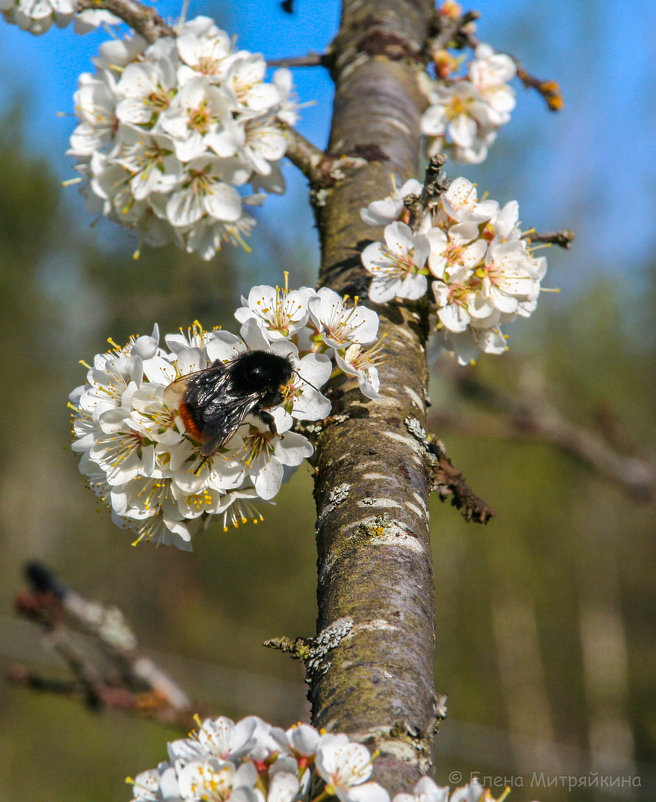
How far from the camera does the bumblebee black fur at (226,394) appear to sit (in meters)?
1.25

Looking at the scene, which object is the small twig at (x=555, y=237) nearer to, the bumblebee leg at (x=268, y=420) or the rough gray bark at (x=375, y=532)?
the rough gray bark at (x=375, y=532)

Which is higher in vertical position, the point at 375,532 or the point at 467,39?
the point at 467,39

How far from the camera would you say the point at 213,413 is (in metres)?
1.25

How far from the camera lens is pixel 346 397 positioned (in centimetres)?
143

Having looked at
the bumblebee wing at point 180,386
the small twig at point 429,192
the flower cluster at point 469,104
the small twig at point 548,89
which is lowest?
the bumblebee wing at point 180,386

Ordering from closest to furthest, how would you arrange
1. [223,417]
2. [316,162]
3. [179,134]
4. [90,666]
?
[223,417], [179,134], [316,162], [90,666]

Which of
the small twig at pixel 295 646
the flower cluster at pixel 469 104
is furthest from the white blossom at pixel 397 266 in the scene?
the flower cluster at pixel 469 104

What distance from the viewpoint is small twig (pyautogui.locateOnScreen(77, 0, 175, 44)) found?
1884 mm

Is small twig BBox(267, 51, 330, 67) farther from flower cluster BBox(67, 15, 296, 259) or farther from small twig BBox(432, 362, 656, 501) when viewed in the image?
small twig BBox(432, 362, 656, 501)

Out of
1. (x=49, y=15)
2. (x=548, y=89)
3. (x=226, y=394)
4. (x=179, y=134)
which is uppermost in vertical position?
(x=548, y=89)

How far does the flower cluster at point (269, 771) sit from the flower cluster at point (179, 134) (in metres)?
1.30

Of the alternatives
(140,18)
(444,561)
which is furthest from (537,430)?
(444,561)

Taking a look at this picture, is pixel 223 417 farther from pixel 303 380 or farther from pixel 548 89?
pixel 548 89

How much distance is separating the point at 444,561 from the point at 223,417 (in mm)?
14953
